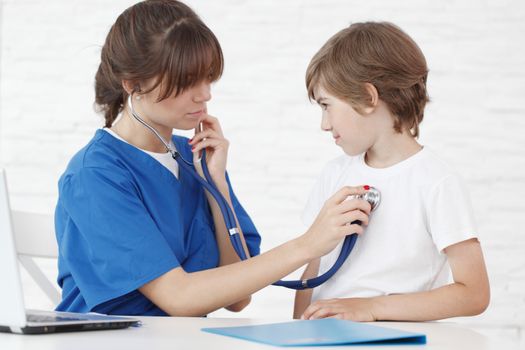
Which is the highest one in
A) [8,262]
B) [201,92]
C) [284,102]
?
[284,102]

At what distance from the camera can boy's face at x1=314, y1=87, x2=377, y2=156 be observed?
1.49 metres

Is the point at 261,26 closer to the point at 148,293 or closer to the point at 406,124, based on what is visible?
the point at 406,124

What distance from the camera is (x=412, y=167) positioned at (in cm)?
145

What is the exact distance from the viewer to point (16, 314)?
0.91 m

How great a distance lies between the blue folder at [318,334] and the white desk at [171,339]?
0.04 feet

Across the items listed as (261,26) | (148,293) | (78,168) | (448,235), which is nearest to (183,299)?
(148,293)

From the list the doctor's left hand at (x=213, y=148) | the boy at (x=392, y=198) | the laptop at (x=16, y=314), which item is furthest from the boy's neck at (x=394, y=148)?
the laptop at (x=16, y=314)

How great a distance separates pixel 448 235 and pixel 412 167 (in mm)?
170

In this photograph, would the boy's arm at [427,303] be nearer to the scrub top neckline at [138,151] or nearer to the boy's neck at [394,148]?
the boy's neck at [394,148]

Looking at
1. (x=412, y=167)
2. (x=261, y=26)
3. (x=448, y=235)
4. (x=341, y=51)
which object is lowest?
Answer: (x=448, y=235)

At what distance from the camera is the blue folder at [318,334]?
0.94m

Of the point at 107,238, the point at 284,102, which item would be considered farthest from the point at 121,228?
the point at 284,102

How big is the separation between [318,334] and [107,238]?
511mm

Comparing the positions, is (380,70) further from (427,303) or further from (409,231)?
(427,303)
